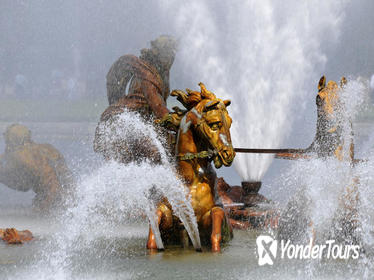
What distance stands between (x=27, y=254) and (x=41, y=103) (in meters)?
13.3

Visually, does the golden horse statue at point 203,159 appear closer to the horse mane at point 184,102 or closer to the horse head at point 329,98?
the horse mane at point 184,102

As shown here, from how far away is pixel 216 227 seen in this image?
3.15 meters

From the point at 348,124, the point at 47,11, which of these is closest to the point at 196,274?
the point at 348,124

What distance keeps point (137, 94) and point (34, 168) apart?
243 cm

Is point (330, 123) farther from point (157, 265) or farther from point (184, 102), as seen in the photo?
point (157, 265)

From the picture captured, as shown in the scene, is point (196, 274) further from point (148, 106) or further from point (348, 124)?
point (148, 106)

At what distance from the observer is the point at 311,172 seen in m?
3.36

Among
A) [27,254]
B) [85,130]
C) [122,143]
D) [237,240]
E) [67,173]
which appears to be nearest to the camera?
[27,254]

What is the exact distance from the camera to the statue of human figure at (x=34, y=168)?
7500 millimetres

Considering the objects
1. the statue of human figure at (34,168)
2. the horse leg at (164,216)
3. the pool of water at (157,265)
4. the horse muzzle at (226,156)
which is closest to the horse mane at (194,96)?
the horse muzzle at (226,156)

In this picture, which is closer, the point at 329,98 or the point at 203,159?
the point at 203,159

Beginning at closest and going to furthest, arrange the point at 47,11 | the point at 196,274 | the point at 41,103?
the point at 196,274
the point at 41,103
the point at 47,11

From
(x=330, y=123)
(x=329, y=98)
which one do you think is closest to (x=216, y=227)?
(x=330, y=123)

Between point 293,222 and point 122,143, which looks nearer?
point 293,222
